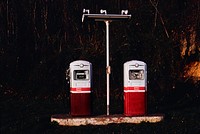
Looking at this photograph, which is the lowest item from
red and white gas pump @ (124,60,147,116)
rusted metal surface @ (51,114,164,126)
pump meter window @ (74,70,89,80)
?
rusted metal surface @ (51,114,164,126)

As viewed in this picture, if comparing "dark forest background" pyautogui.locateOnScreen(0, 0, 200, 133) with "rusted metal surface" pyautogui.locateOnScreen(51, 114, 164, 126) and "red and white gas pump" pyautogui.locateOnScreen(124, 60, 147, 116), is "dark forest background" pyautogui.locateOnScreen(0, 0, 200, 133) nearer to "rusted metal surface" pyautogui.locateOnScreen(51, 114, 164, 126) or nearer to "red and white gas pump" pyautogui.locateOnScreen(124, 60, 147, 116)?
"red and white gas pump" pyautogui.locateOnScreen(124, 60, 147, 116)

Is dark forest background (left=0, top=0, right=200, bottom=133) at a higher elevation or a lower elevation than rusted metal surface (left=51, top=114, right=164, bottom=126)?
higher

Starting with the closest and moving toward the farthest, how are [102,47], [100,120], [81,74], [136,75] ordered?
[100,120] < [81,74] < [136,75] < [102,47]

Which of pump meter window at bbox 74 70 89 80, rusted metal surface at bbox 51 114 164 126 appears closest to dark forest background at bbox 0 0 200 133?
rusted metal surface at bbox 51 114 164 126

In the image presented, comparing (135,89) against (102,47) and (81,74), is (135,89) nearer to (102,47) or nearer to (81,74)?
(81,74)

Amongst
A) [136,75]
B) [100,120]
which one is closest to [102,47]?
[136,75]

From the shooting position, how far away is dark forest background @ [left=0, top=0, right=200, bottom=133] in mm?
18141

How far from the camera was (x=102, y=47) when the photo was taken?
19.0 m

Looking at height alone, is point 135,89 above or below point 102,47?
below

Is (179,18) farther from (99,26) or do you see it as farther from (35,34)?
(35,34)

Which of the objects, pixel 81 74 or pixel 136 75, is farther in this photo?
pixel 136 75

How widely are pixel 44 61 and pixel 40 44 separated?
136 cm

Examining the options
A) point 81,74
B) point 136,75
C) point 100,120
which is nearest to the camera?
point 100,120

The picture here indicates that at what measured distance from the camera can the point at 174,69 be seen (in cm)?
1880
